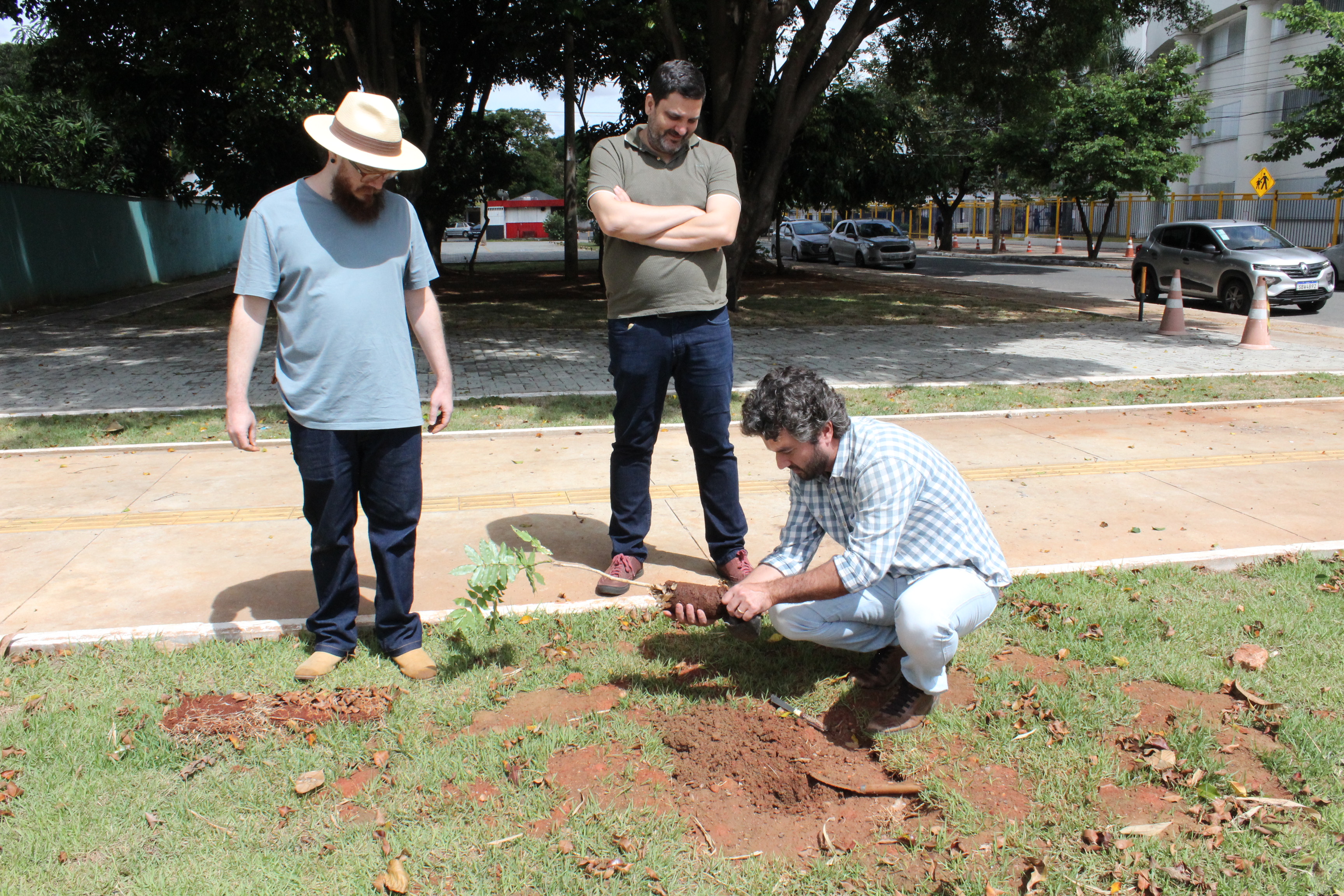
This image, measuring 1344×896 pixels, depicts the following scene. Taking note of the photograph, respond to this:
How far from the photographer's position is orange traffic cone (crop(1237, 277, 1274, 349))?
1233 centimetres

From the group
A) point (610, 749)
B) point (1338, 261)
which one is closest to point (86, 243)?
point (610, 749)

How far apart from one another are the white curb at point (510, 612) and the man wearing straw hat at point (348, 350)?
31 cm

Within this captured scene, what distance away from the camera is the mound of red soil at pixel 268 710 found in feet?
10.9

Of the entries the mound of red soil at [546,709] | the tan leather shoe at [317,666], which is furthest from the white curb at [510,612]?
the mound of red soil at [546,709]

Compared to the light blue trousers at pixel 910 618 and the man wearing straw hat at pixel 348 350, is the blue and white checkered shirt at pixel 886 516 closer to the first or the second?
the light blue trousers at pixel 910 618

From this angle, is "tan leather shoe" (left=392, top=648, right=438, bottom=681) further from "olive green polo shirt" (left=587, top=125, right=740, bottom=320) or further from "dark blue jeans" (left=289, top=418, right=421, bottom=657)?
"olive green polo shirt" (left=587, top=125, right=740, bottom=320)

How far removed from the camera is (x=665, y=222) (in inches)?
163

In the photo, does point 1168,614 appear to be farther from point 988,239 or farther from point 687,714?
point 988,239

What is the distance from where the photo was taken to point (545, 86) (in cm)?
2647

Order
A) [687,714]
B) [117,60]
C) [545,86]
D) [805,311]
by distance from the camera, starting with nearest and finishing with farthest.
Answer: [687,714]
[117,60]
[805,311]
[545,86]

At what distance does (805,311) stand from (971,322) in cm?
284

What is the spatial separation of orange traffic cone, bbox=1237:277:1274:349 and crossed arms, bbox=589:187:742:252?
1057 cm

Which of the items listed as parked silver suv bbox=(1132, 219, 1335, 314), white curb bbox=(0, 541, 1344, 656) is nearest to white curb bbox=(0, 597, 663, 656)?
white curb bbox=(0, 541, 1344, 656)

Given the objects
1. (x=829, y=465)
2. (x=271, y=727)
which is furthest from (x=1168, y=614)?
(x=271, y=727)
